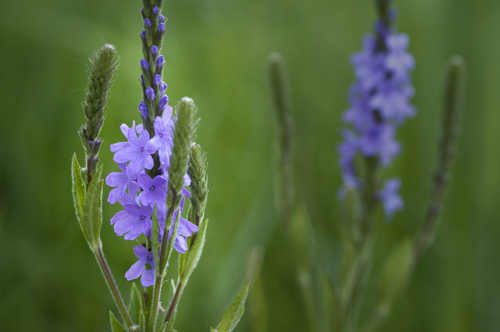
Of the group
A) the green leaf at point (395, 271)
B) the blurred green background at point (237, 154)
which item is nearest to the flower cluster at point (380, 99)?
the green leaf at point (395, 271)

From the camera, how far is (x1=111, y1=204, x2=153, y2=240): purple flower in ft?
2.05

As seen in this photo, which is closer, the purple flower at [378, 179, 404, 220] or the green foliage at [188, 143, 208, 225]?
the green foliage at [188, 143, 208, 225]

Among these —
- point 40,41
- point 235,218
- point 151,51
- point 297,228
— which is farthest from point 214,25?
point 151,51

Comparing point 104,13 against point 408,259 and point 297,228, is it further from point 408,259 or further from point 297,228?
point 408,259

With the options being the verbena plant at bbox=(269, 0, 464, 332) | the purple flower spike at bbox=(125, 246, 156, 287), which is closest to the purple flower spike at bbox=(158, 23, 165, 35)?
the purple flower spike at bbox=(125, 246, 156, 287)

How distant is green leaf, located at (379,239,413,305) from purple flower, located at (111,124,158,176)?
1139 millimetres

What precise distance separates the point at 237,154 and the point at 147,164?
146 centimetres

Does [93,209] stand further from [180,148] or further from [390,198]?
[390,198]

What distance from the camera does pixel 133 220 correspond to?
64cm

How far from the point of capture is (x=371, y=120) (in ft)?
5.19

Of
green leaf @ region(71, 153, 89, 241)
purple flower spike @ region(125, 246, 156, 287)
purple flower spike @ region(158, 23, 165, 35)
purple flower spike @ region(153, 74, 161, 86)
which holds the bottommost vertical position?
purple flower spike @ region(125, 246, 156, 287)

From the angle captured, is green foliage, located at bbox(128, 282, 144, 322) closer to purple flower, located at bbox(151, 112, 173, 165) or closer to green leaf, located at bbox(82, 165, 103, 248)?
green leaf, located at bbox(82, 165, 103, 248)

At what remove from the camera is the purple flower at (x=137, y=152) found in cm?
61

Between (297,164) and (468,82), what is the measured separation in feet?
3.42
